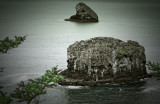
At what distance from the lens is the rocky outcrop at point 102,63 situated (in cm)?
2641

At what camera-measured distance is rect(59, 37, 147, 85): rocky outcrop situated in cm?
2641

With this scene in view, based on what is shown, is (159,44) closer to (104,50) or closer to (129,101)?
(104,50)

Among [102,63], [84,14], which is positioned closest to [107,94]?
[102,63]

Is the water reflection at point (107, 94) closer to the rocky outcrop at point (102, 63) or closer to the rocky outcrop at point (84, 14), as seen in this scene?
the rocky outcrop at point (102, 63)

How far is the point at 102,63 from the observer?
26.5 meters

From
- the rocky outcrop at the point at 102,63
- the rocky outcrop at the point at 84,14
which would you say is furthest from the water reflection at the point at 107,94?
the rocky outcrop at the point at 84,14

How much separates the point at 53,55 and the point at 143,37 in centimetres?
2378

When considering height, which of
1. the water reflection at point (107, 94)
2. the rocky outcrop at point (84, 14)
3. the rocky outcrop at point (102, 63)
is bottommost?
the water reflection at point (107, 94)

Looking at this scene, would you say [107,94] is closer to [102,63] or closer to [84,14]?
[102,63]

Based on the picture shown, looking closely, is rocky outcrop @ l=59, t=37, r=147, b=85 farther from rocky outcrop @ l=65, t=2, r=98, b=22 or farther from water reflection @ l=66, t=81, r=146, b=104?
rocky outcrop @ l=65, t=2, r=98, b=22

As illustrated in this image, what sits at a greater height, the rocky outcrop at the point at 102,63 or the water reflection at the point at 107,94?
the rocky outcrop at the point at 102,63

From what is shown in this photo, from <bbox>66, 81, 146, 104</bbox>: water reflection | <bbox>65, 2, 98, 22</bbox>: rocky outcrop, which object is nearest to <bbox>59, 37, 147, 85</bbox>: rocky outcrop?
<bbox>66, 81, 146, 104</bbox>: water reflection

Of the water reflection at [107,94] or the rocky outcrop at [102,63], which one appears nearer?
the water reflection at [107,94]

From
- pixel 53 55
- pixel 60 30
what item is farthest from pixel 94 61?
pixel 60 30
